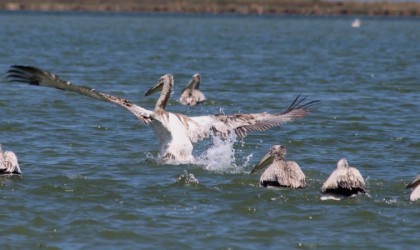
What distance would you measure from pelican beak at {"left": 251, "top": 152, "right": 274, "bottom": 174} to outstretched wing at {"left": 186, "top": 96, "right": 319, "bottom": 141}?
41.2 inches

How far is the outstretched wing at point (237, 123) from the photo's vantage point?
13.4m

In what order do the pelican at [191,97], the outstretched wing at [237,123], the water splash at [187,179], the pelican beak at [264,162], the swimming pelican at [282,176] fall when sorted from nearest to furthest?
the swimming pelican at [282,176] → the water splash at [187,179] → the pelican beak at [264,162] → the outstretched wing at [237,123] → the pelican at [191,97]

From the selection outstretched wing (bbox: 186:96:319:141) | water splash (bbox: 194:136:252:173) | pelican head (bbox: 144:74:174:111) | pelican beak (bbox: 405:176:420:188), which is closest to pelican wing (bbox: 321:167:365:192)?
pelican beak (bbox: 405:176:420:188)

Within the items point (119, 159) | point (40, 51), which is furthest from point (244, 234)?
point (40, 51)

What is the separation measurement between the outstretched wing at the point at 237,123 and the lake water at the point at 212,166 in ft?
0.75

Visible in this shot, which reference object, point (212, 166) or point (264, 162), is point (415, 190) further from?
point (212, 166)

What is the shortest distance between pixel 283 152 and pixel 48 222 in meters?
3.14

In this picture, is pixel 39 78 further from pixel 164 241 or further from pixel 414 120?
pixel 414 120

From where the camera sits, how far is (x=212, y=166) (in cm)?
1300

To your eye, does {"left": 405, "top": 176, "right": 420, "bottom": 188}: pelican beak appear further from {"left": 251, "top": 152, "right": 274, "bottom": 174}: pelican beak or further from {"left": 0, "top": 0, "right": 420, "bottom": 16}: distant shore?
{"left": 0, "top": 0, "right": 420, "bottom": 16}: distant shore

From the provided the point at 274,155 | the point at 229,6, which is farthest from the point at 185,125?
the point at 229,6

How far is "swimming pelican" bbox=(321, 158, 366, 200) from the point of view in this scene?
1092 cm

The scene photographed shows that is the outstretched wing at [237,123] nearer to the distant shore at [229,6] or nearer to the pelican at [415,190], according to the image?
the pelican at [415,190]

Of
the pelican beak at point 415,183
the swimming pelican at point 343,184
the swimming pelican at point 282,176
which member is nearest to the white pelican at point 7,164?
the swimming pelican at point 282,176
